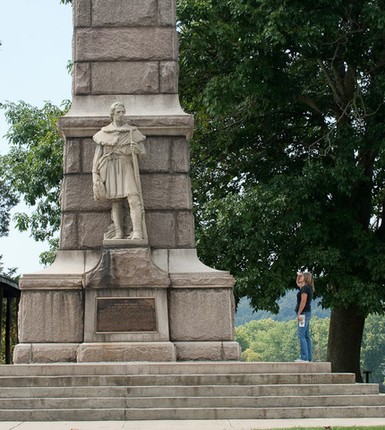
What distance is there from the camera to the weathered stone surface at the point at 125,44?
16219mm

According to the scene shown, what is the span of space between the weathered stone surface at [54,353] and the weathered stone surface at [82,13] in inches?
202

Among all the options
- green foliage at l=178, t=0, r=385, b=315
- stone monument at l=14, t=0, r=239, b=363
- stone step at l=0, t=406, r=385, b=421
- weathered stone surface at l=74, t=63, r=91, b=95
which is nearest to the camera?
stone step at l=0, t=406, r=385, b=421

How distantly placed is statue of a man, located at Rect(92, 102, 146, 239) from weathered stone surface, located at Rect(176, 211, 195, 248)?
2.13 feet

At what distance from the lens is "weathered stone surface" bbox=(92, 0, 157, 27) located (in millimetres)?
16312

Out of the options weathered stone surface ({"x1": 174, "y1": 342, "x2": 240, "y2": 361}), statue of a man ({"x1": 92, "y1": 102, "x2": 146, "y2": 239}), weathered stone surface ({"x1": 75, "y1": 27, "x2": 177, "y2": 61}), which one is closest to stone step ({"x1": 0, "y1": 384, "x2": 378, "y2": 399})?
weathered stone surface ({"x1": 174, "y1": 342, "x2": 240, "y2": 361})

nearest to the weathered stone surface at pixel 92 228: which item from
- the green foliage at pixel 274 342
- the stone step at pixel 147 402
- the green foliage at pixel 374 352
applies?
the stone step at pixel 147 402

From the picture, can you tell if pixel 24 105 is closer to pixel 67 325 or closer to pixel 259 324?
pixel 67 325

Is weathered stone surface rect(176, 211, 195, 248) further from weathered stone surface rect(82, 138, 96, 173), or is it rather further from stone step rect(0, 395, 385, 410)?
stone step rect(0, 395, 385, 410)

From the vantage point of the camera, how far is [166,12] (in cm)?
1639

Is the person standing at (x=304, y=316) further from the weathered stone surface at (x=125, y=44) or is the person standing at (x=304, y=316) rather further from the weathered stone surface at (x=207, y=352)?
the weathered stone surface at (x=125, y=44)

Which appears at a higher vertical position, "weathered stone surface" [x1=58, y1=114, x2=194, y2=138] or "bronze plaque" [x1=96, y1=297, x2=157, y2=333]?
"weathered stone surface" [x1=58, y1=114, x2=194, y2=138]

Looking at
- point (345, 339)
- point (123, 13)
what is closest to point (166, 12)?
point (123, 13)

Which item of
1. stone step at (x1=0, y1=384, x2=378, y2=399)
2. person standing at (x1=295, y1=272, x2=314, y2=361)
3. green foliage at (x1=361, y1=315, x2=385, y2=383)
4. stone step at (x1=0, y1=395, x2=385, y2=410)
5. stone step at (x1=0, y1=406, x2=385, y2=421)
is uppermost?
person standing at (x1=295, y1=272, x2=314, y2=361)

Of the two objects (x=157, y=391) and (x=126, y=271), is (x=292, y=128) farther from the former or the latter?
(x=157, y=391)
